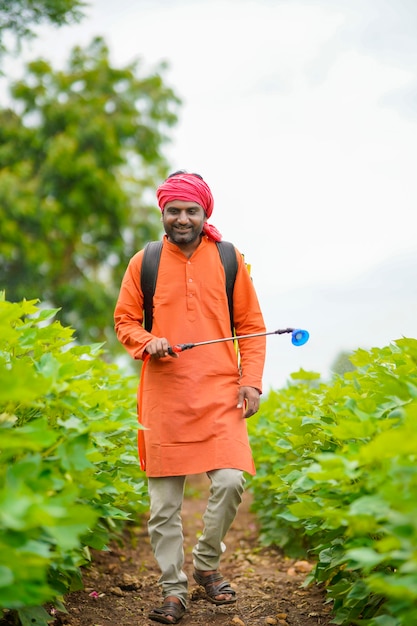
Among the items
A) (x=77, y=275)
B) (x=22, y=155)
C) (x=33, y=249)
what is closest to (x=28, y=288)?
(x=33, y=249)

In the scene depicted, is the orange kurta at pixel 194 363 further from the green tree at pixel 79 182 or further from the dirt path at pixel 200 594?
the green tree at pixel 79 182

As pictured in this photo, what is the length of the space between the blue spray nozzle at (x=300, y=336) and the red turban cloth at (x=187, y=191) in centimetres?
67

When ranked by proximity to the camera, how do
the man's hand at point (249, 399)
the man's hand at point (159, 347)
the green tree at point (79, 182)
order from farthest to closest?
1. the green tree at point (79, 182)
2. the man's hand at point (249, 399)
3. the man's hand at point (159, 347)

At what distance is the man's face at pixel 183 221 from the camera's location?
4.14m

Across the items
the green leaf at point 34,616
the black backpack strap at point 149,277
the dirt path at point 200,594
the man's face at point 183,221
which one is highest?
the man's face at point 183,221

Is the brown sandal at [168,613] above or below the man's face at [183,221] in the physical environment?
below

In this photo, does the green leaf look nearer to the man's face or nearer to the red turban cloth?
the man's face

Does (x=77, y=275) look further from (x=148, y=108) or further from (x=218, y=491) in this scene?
(x=218, y=491)

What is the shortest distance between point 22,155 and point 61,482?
65.5 feet

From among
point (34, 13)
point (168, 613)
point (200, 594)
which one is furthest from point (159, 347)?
point (34, 13)

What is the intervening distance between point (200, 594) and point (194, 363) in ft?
4.18

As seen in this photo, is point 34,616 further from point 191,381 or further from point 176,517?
point 191,381

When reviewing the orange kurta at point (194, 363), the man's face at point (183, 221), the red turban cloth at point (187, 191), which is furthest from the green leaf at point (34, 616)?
the red turban cloth at point (187, 191)

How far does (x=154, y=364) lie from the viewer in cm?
409
